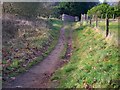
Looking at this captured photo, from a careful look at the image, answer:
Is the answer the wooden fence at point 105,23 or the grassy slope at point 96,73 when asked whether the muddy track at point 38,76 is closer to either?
the grassy slope at point 96,73

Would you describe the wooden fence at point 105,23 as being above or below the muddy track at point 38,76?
above

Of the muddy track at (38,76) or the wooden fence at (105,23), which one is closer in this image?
the muddy track at (38,76)

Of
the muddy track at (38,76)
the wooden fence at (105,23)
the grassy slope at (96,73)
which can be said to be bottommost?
the muddy track at (38,76)

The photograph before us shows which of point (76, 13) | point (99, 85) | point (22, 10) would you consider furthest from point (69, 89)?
point (76, 13)

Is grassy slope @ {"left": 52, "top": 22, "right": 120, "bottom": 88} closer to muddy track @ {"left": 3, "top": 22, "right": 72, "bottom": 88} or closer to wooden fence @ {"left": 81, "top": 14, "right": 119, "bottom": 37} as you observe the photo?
muddy track @ {"left": 3, "top": 22, "right": 72, "bottom": 88}

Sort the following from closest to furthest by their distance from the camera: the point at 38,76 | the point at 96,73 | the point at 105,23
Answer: the point at 96,73, the point at 38,76, the point at 105,23

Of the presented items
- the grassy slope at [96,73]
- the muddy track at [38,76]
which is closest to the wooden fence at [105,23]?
the muddy track at [38,76]

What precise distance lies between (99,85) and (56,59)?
687 centimetres

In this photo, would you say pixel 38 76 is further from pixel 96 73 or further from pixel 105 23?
pixel 105 23

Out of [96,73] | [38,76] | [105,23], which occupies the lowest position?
[38,76]

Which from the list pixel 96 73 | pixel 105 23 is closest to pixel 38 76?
pixel 96 73

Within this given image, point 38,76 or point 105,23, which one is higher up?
point 105,23

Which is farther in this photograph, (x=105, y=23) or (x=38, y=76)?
(x=105, y=23)

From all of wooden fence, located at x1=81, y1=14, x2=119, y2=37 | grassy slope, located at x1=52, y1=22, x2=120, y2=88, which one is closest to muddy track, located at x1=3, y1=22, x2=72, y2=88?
grassy slope, located at x1=52, y1=22, x2=120, y2=88
